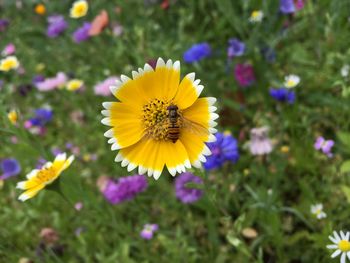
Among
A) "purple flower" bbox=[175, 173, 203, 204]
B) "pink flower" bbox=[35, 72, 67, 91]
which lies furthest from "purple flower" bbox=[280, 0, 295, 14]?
"pink flower" bbox=[35, 72, 67, 91]

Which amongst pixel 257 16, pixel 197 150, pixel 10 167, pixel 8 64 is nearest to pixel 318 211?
pixel 197 150

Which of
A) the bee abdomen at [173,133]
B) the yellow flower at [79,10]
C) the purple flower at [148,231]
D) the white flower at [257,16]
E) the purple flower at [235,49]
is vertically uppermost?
the yellow flower at [79,10]

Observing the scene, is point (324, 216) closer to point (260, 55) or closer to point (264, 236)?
point (264, 236)

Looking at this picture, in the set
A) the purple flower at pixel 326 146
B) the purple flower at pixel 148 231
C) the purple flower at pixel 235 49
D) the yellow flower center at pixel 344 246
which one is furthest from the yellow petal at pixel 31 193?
the purple flower at pixel 235 49

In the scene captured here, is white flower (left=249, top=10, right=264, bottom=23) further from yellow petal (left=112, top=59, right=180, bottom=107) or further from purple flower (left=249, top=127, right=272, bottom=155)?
yellow petal (left=112, top=59, right=180, bottom=107)

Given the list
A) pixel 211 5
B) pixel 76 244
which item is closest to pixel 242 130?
pixel 76 244

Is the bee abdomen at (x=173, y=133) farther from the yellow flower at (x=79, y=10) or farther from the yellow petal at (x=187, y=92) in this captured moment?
the yellow flower at (x=79, y=10)

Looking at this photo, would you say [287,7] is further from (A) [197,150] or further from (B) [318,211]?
(A) [197,150]
